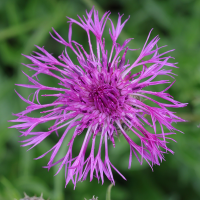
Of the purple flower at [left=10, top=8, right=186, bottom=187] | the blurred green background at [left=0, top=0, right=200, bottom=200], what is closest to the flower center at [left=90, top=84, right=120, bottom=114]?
the purple flower at [left=10, top=8, right=186, bottom=187]

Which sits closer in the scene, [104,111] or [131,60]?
[104,111]

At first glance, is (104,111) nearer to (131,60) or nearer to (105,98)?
(105,98)

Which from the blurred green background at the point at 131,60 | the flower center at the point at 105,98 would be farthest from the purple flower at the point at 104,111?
the blurred green background at the point at 131,60

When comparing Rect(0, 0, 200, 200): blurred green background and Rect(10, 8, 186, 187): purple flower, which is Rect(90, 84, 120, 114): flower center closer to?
Rect(10, 8, 186, 187): purple flower

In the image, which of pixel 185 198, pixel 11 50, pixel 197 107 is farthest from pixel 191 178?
pixel 11 50

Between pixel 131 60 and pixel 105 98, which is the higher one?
pixel 131 60

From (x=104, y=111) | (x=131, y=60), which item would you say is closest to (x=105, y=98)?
(x=104, y=111)
